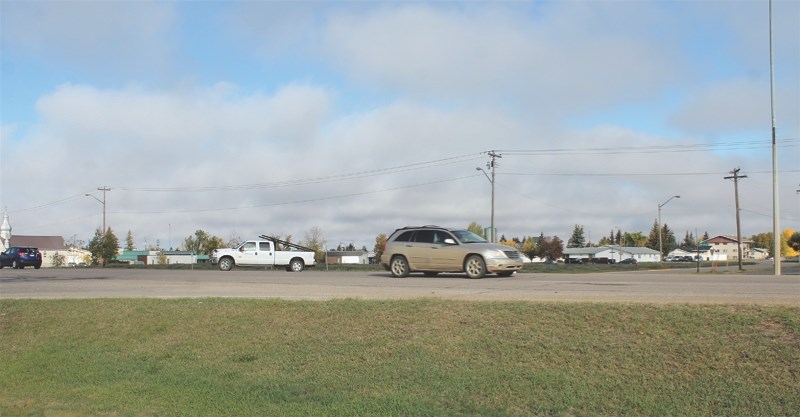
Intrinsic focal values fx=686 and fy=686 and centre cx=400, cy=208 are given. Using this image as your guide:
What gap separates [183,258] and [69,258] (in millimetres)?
23653

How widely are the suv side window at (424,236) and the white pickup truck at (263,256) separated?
1410cm

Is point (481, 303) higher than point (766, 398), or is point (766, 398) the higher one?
point (481, 303)

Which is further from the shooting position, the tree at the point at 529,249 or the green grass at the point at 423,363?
the tree at the point at 529,249

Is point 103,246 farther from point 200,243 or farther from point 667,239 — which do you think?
point 667,239

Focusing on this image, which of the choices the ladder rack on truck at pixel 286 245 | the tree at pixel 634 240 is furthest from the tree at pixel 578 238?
the ladder rack on truck at pixel 286 245

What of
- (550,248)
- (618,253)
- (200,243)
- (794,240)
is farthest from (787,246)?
(200,243)

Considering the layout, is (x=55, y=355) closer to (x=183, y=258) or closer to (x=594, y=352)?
(x=594, y=352)

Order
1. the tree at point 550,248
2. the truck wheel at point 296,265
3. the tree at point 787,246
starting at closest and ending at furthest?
the truck wheel at point 296,265
the tree at point 787,246
the tree at point 550,248

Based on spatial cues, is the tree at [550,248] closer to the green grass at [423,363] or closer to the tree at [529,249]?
the tree at [529,249]

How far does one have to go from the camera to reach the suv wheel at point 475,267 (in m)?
20.9

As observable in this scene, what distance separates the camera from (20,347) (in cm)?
1263

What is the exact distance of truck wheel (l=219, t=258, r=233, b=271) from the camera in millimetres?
35531

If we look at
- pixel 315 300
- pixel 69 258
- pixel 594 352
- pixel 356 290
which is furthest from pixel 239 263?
pixel 69 258

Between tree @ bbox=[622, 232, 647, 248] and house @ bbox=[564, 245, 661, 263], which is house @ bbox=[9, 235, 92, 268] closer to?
house @ bbox=[564, 245, 661, 263]
